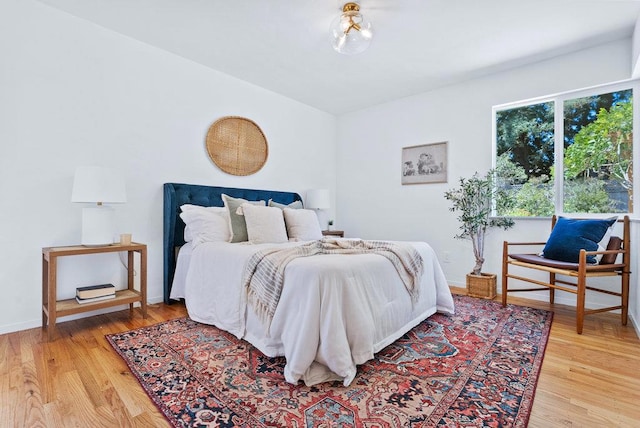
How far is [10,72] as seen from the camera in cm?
229

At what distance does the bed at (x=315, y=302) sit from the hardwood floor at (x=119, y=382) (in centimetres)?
65

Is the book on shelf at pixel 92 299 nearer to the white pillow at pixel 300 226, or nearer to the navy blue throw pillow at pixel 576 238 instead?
the white pillow at pixel 300 226

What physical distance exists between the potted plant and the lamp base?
345 centimetres

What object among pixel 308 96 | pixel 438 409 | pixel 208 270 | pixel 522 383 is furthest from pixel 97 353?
pixel 308 96

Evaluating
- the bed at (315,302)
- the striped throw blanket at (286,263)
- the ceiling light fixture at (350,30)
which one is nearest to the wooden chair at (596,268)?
the bed at (315,302)

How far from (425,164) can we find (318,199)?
1512 millimetres

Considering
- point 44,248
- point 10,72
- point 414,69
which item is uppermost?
point 414,69

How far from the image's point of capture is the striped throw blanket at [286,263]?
1898mm

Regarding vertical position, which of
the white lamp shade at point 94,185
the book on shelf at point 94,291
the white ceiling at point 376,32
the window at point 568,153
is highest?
the white ceiling at point 376,32

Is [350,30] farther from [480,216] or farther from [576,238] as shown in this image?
[576,238]

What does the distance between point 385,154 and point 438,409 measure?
360 cm

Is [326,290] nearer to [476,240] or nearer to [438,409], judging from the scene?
[438,409]

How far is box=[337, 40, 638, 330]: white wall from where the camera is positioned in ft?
10.3

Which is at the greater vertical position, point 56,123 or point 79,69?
point 79,69
